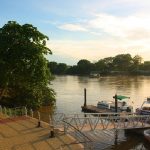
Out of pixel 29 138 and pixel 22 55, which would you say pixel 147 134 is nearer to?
pixel 29 138

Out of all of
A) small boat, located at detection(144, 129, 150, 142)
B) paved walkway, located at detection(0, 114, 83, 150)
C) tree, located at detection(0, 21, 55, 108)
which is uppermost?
tree, located at detection(0, 21, 55, 108)

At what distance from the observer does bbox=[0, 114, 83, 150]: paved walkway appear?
28.6m

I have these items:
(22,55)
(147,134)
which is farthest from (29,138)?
(22,55)

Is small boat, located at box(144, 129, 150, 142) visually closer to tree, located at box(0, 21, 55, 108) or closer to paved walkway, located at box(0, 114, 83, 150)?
paved walkway, located at box(0, 114, 83, 150)

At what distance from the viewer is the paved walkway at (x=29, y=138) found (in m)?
28.6

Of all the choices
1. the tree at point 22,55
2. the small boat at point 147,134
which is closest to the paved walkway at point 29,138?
the small boat at point 147,134

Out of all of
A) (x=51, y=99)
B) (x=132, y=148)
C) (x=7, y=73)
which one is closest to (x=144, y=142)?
(x=132, y=148)

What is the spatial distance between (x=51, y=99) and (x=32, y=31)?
62.9 ft

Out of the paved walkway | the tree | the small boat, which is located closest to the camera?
the paved walkway

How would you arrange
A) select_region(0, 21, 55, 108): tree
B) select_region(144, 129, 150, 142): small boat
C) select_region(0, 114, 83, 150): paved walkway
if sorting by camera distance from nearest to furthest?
select_region(0, 114, 83, 150): paved walkway < select_region(144, 129, 150, 142): small boat < select_region(0, 21, 55, 108): tree

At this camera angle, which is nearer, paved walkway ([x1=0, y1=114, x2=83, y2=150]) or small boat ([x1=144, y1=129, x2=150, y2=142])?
paved walkway ([x1=0, y1=114, x2=83, y2=150])

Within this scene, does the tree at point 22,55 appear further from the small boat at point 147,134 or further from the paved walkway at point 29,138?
the small boat at point 147,134

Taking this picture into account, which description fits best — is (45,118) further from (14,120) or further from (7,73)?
(14,120)

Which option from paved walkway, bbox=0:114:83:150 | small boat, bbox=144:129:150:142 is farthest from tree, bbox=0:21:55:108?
small boat, bbox=144:129:150:142
